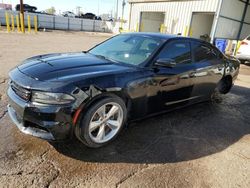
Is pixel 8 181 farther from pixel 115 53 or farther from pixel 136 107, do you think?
pixel 115 53

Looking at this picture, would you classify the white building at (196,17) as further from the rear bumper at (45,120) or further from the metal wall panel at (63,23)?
the rear bumper at (45,120)

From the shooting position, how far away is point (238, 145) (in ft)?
11.5

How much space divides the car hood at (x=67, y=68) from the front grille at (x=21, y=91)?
0.18 meters

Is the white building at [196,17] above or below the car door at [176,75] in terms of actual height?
above

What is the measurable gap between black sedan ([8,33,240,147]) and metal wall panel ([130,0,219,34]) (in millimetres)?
12565

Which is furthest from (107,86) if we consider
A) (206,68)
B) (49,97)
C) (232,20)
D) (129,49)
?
(232,20)

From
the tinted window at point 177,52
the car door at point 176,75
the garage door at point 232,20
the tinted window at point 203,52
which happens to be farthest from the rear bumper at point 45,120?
the garage door at point 232,20

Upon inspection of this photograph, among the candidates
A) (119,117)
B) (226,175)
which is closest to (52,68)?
(119,117)

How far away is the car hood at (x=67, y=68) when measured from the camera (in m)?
2.72

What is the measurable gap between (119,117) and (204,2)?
49.2 feet

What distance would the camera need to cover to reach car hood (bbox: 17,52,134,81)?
107 inches

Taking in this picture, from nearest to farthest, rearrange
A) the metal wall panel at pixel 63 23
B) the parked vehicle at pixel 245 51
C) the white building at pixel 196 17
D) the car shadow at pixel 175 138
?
1. the car shadow at pixel 175 138
2. the parked vehicle at pixel 245 51
3. the white building at pixel 196 17
4. the metal wall panel at pixel 63 23

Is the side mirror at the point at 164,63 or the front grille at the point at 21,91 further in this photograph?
the side mirror at the point at 164,63

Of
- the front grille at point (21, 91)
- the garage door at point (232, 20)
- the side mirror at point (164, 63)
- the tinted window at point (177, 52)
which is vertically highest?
the garage door at point (232, 20)
